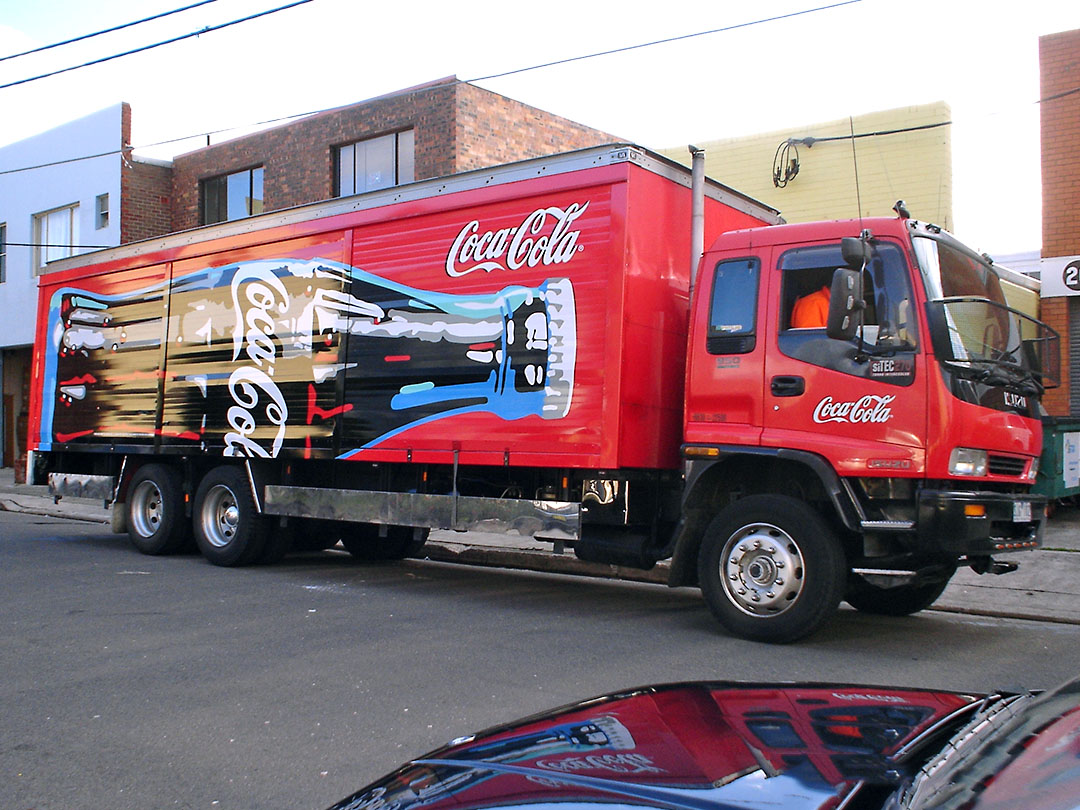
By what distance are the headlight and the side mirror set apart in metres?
1.05

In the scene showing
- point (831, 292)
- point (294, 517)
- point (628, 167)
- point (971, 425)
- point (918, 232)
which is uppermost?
point (628, 167)

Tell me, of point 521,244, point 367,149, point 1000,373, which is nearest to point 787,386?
point 1000,373

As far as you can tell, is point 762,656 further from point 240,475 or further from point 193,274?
point 193,274

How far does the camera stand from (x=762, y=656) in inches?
263

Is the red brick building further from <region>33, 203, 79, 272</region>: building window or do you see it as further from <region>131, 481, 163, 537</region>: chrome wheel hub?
<region>131, 481, 163, 537</region>: chrome wheel hub

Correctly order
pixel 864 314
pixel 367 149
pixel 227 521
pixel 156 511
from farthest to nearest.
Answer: pixel 367 149
pixel 156 511
pixel 227 521
pixel 864 314

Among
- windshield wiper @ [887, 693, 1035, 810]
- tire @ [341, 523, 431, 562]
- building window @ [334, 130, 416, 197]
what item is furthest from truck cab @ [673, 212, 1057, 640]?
building window @ [334, 130, 416, 197]

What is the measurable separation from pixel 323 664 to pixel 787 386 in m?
3.71

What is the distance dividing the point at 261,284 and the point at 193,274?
1.40m

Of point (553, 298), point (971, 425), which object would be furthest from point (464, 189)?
point (971, 425)

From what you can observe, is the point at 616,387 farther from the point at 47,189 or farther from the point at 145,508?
the point at 47,189

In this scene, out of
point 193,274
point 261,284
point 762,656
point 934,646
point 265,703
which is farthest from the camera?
point 193,274

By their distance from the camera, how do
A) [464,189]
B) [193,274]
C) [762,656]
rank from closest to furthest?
[762,656]
[464,189]
[193,274]

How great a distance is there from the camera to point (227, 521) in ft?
37.1
